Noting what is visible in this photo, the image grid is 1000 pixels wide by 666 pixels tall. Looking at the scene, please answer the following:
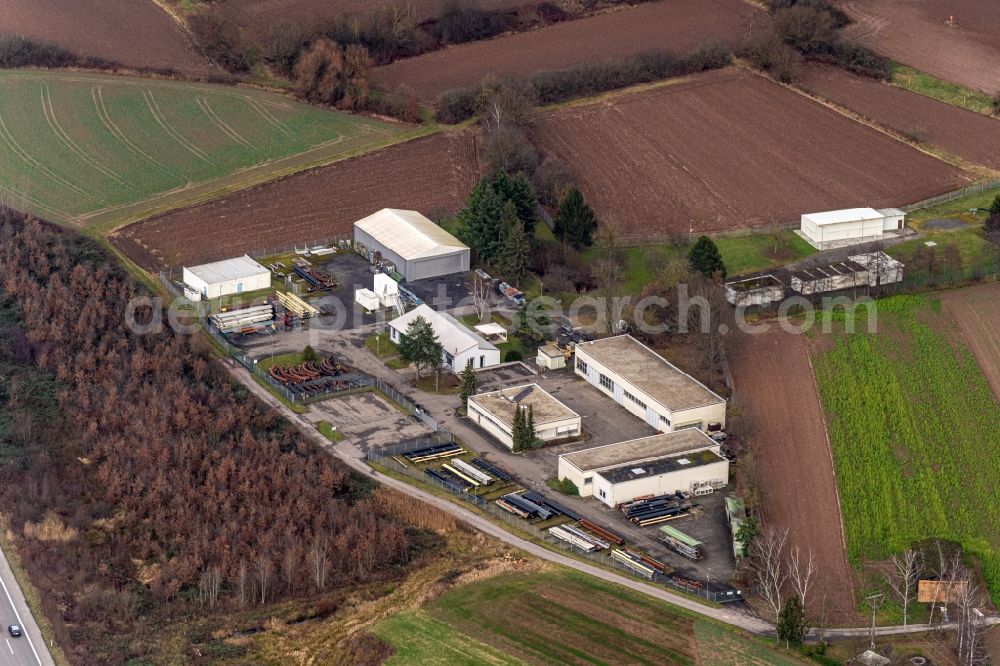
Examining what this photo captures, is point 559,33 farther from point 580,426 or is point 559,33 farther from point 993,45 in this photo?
point 580,426

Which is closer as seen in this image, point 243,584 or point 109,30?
point 243,584

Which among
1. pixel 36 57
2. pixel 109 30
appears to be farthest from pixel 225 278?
pixel 109 30

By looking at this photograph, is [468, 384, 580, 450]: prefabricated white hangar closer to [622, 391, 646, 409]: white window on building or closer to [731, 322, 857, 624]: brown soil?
[622, 391, 646, 409]: white window on building

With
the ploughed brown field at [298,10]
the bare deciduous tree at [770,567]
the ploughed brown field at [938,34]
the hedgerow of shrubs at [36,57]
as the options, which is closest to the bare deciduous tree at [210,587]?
the bare deciduous tree at [770,567]

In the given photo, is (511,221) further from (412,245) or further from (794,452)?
(794,452)

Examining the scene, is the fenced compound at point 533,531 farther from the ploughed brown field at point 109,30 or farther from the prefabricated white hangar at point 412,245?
the ploughed brown field at point 109,30
